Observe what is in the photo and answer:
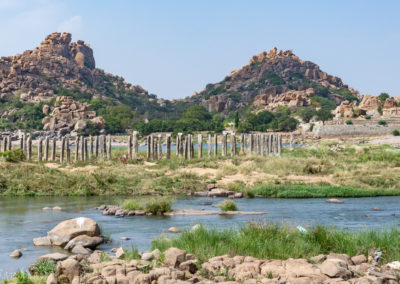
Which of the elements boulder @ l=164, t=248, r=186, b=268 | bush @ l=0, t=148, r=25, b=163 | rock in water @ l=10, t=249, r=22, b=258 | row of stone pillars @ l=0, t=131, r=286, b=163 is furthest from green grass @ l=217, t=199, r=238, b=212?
row of stone pillars @ l=0, t=131, r=286, b=163

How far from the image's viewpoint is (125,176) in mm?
25578

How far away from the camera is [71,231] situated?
1259cm

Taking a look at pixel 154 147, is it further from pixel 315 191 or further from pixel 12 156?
pixel 315 191

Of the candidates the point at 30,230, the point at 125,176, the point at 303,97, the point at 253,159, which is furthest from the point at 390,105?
the point at 30,230

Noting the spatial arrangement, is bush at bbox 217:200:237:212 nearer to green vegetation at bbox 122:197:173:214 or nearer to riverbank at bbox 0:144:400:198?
green vegetation at bbox 122:197:173:214

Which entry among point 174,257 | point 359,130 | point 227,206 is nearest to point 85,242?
point 174,257

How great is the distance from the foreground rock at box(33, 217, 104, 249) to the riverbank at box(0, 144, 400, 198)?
10.2 m

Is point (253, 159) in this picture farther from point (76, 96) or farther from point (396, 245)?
point (76, 96)

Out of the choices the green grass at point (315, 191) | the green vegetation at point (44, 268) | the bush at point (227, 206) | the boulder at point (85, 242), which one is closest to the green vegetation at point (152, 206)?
the bush at point (227, 206)

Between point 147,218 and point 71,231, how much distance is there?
4.54 meters

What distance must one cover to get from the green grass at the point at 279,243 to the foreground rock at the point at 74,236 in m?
2.02

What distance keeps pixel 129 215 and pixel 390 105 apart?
115 m

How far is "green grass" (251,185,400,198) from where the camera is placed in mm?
22406

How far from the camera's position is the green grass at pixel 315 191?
73.5 feet
